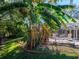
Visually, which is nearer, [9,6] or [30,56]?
[9,6]

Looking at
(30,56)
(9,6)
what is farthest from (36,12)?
(30,56)

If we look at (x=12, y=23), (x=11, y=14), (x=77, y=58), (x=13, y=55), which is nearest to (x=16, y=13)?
(x=11, y=14)

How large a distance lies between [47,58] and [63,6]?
11.0ft

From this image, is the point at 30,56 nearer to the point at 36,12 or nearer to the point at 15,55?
the point at 15,55

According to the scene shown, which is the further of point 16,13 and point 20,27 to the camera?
point 20,27

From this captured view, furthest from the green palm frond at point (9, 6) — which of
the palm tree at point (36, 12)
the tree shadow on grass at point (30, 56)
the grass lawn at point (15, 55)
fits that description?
the tree shadow on grass at point (30, 56)

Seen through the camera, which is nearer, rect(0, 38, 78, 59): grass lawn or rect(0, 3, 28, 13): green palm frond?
rect(0, 3, 28, 13): green palm frond

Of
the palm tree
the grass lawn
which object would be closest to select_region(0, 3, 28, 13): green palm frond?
the palm tree

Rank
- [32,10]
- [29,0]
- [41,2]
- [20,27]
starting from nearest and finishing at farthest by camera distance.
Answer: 1. [29,0]
2. [32,10]
3. [41,2]
4. [20,27]

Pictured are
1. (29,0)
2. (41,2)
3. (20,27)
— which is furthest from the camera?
(20,27)

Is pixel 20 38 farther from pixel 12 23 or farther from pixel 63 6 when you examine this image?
pixel 63 6

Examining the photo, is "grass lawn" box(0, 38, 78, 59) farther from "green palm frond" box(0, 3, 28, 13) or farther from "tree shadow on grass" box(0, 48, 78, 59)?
"green palm frond" box(0, 3, 28, 13)

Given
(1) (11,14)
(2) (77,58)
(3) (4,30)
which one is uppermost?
(1) (11,14)

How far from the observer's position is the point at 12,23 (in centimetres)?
1447
